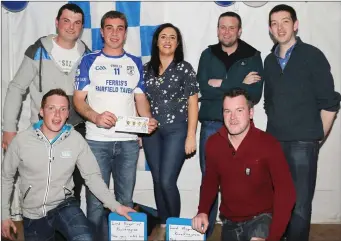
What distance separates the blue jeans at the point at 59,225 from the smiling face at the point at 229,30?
5.09ft

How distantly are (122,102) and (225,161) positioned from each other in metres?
0.88

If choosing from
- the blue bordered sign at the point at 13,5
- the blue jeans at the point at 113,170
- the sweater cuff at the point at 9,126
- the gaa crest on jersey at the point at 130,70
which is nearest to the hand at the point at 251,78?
the gaa crest on jersey at the point at 130,70

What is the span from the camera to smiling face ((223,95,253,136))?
2344mm

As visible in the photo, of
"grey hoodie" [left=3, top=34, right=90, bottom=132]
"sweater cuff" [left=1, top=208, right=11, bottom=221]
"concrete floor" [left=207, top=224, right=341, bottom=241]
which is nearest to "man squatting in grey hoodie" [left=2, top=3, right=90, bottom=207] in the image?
"grey hoodie" [left=3, top=34, right=90, bottom=132]

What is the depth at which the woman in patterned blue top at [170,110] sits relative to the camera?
303 cm

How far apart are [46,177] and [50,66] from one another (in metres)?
0.85

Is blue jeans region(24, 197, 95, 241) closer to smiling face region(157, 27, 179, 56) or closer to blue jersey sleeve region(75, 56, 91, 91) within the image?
blue jersey sleeve region(75, 56, 91, 91)

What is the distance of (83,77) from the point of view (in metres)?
2.88

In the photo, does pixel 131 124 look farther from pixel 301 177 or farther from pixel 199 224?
pixel 301 177

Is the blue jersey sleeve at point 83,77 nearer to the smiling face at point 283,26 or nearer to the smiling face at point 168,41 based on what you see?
the smiling face at point 168,41

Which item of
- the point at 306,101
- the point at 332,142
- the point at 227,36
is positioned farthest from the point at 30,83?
the point at 332,142

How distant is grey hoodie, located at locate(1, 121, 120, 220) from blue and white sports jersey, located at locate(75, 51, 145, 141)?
0.34 m

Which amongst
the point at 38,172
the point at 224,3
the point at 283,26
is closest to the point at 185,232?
the point at 38,172

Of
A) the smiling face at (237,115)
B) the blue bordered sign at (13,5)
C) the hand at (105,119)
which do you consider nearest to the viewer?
the smiling face at (237,115)
